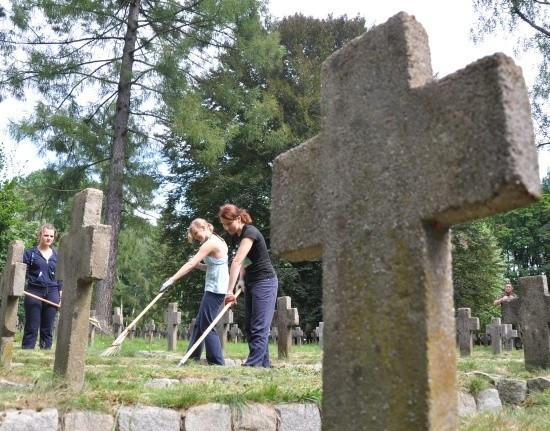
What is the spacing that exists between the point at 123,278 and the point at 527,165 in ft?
141

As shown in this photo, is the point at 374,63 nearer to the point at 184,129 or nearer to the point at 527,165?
the point at 527,165

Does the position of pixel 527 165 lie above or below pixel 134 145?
below

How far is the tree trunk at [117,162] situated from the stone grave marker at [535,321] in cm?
974

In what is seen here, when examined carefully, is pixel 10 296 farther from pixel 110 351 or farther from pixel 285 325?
pixel 285 325

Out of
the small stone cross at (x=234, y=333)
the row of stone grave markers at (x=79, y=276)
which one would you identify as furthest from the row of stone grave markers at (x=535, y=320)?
the small stone cross at (x=234, y=333)

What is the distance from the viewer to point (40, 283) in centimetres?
842

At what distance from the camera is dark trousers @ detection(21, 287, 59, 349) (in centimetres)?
848

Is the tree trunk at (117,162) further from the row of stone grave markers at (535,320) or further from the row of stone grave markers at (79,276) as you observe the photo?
the row of stone grave markers at (535,320)

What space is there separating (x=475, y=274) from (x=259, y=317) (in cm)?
2083

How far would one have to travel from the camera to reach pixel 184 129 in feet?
46.7

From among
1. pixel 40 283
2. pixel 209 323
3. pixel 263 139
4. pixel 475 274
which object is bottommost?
pixel 209 323

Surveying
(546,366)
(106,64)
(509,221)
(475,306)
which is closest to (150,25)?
(106,64)

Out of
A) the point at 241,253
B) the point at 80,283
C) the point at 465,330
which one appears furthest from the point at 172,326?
the point at 80,283

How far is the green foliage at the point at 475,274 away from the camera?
961 inches
